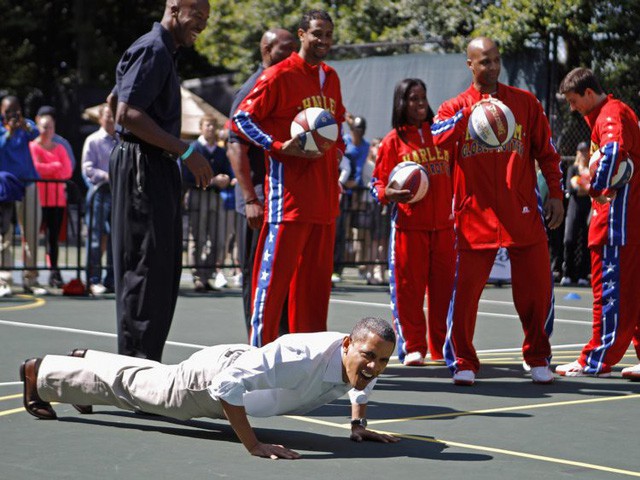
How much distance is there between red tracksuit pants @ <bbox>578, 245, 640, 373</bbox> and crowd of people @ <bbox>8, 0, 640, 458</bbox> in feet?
0.04

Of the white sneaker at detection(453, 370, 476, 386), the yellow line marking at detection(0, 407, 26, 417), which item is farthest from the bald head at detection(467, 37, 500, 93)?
the yellow line marking at detection(0, 407, 26, 417)

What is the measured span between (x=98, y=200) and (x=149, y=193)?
8989 millimetres

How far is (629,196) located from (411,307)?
191 cm

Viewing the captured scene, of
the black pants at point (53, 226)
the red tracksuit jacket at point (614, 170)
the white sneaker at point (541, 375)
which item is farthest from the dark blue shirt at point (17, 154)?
the white sneaker at point (541, 375)

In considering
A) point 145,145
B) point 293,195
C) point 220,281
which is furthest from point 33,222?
point 145,145

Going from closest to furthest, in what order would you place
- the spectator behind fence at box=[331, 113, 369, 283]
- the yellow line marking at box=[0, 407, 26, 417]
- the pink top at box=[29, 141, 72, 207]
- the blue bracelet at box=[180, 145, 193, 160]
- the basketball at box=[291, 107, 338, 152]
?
the blue bracelet at box=[180, 145, 193, 160] < the yellow line marking at box=[0, 407, 26, 417] < the basketball at box=[291, 107, 338, 152] < the pink top at box=[29, 141, 72, 207] < the spectator behind fence at box=[331, 113, 369, 283]

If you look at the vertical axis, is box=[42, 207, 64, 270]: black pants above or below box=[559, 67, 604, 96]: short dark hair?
below

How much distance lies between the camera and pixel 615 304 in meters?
9.66

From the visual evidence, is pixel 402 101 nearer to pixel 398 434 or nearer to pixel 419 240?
pixel 419 240

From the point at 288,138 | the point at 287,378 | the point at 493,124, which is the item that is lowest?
the point at 287,378

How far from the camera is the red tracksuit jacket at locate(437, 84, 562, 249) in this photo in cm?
912

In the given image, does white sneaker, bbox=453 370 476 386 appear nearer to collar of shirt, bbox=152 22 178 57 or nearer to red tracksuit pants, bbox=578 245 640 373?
red tracksuit pants, bbox=578 245 640 373

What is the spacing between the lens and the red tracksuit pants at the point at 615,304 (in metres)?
9.65

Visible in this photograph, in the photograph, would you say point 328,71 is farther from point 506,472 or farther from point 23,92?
point 23,92
